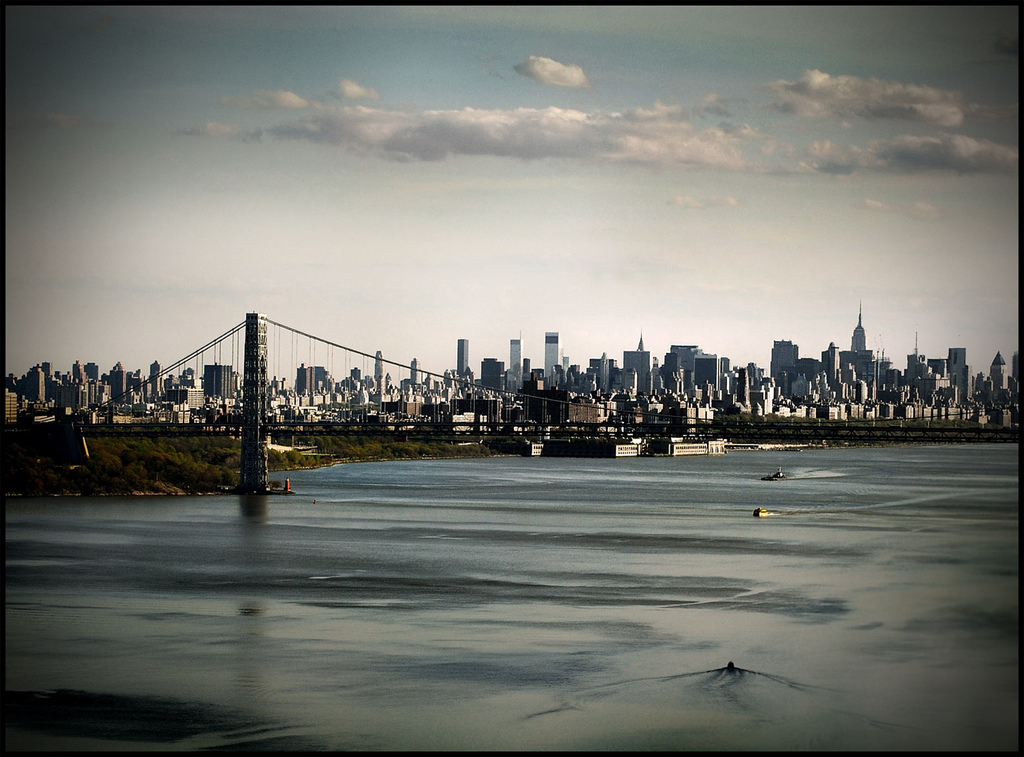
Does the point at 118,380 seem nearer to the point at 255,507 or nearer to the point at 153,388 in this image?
the point at 153,388

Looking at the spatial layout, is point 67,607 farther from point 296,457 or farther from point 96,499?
point 296,457

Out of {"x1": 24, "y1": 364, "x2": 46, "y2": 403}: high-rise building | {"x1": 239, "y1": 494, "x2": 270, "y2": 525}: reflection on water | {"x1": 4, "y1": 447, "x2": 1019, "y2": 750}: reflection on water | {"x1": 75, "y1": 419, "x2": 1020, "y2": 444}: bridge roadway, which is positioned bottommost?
{"x1": 4, "y1": 447, "x2": 1019, "y2": 750}: reflection on water

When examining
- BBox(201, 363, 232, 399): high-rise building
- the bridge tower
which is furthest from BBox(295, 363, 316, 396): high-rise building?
the bridge tower

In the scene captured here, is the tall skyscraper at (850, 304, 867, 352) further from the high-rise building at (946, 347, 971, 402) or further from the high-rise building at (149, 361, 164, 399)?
the high-rise building at (149, 361, 164, 399)

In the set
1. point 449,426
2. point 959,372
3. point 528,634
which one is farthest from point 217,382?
point 528,634

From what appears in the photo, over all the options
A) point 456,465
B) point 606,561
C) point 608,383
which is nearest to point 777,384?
point 608,383

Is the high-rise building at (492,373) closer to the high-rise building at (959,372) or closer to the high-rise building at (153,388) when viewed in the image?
the high-rise building at (153,388)

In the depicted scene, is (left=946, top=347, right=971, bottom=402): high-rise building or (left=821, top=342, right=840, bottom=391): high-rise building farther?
(left=821, top=342, right=840, bottom=391): high-rise building
